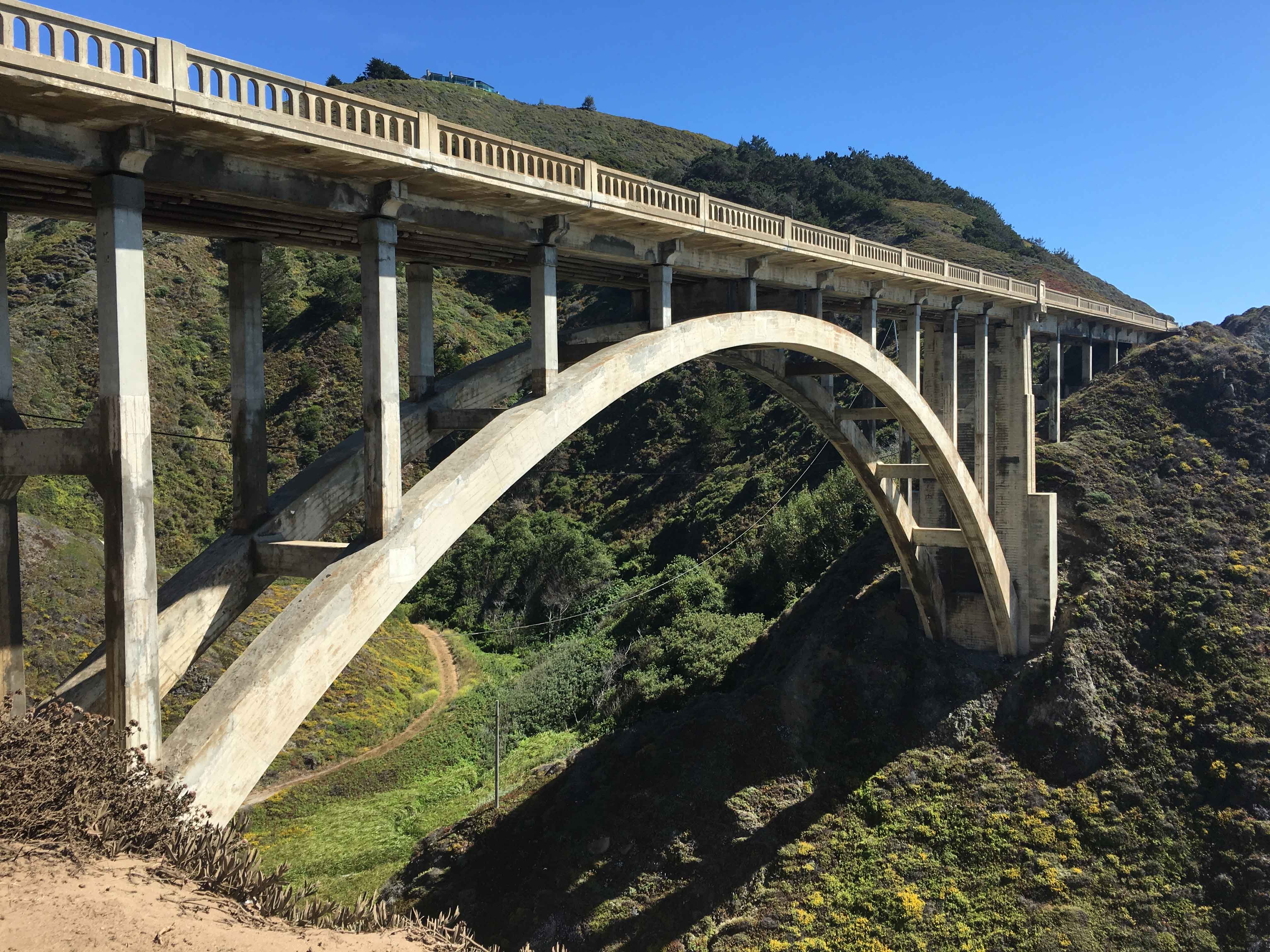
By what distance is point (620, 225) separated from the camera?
13273 millimetres

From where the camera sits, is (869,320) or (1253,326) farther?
(1253,326)

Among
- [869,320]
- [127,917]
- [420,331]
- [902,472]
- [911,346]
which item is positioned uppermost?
[869,320]

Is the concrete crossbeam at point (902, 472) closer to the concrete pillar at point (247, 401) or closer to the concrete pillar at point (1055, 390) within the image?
the concrete pillar at point (1055, 390)

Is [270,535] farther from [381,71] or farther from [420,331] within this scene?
[381,71]

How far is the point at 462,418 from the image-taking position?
1133 centimetres

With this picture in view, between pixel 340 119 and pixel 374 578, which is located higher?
pixel 340 119

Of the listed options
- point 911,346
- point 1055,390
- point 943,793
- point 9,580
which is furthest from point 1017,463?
point 9,580

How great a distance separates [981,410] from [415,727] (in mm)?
19154

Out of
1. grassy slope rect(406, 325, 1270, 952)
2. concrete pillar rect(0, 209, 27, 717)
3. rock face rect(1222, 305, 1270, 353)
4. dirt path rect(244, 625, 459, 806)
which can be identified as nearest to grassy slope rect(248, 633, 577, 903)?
Result: dirt path rect(244, 625, 459, 806)

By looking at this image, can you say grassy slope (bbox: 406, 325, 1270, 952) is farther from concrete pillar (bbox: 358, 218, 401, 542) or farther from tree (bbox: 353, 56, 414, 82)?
tree (bbox: 353, 56, 414, 82)

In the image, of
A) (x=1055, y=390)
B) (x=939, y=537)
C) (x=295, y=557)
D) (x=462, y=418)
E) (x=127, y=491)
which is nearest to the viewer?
(x=127, y=491)

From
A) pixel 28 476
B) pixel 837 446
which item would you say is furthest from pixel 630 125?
pixel 28 476

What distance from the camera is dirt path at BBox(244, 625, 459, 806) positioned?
24.8 meters

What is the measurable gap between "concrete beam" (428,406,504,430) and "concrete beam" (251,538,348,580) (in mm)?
2195
